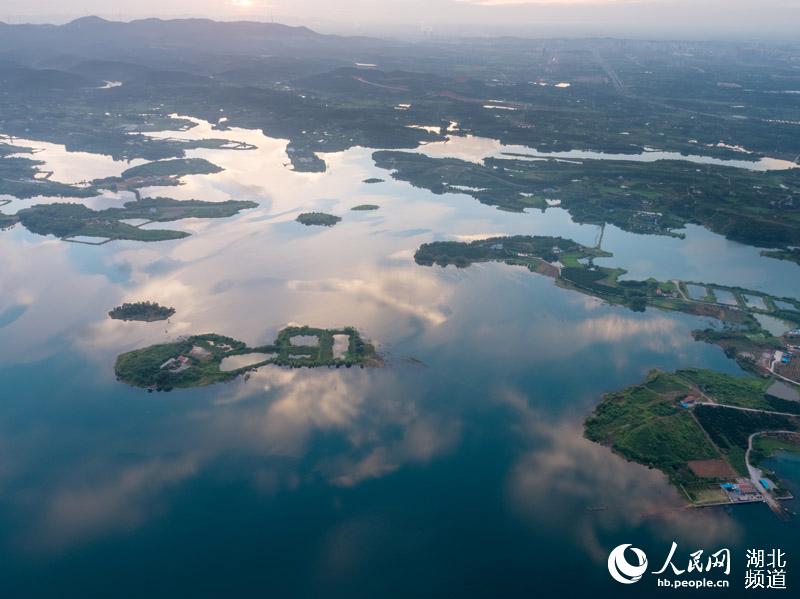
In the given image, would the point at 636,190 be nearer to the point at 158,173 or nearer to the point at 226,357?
the point at 226,357

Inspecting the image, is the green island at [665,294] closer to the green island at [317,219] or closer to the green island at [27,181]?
the green island at [317,219]

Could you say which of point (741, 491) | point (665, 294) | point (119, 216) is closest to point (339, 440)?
point (741, 491)

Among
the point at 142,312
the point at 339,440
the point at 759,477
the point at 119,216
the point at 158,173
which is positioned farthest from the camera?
the point at 158,173

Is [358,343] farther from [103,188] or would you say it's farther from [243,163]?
[243,163]

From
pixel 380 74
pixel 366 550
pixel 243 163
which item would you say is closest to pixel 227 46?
pixel 380 74

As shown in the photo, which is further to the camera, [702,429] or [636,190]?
[636,190]
